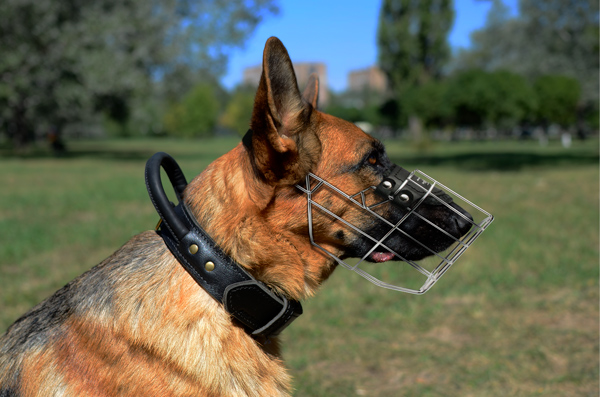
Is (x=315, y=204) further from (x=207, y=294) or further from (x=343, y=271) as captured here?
(x=343, y=271)

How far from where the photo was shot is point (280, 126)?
6.88 feet

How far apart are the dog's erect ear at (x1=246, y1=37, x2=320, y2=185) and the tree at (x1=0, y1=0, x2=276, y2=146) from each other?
76.2 ft

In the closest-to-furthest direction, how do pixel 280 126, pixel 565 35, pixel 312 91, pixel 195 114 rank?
1. pixel 280 126
2. pixel 312 91
3. pixel 565 35
4. pixel 195 114

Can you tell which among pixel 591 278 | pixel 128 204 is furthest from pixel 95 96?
pixel 591 278

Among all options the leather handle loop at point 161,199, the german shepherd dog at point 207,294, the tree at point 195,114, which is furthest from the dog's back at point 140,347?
the tree at point 195,114

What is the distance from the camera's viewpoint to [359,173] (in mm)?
2330

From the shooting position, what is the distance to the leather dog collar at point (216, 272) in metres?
1.99

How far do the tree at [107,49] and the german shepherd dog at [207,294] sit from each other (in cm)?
2305

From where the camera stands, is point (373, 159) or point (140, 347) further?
point (373, 159)

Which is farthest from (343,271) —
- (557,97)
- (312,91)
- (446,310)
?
(557,97)

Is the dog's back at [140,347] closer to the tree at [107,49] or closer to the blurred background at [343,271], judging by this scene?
the blurred background at [343,271]

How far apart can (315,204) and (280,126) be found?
39 cm

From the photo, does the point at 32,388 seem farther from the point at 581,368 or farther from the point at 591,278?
the point at 591,278

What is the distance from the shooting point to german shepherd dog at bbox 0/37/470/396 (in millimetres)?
1972
